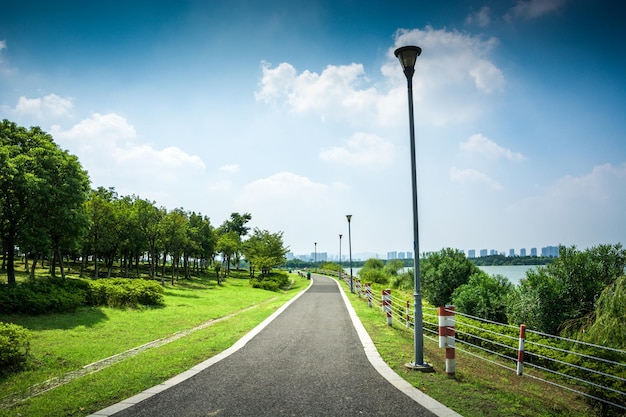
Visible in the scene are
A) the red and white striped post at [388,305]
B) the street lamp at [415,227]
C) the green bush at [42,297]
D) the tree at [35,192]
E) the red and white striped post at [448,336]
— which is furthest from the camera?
the tree at [35,192]

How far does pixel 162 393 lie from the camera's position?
5602 millimetres

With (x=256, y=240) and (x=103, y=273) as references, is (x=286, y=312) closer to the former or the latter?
(x=256, y=240)

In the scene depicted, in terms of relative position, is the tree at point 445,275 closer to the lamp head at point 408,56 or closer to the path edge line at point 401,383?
the path edge line at point 401,383

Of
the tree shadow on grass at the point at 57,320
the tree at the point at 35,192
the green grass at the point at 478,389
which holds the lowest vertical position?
the tree shadow on grass at the point at 57,320

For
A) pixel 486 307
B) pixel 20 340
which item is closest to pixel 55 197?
pixel 20 340

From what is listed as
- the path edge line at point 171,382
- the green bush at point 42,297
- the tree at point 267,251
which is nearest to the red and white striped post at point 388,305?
the path edge line at point 171,382

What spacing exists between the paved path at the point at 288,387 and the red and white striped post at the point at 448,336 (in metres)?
1.18

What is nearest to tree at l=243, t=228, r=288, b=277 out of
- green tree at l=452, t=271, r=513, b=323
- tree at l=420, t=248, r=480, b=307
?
tree at l=420, t=248, r=480, b=307

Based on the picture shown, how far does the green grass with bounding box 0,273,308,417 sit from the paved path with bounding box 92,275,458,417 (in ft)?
1.95

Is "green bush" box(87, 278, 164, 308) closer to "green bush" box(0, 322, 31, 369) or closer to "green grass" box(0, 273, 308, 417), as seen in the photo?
"green grass" box(0, 273, 308, 417)

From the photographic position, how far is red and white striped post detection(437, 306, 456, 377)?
22.4 ft

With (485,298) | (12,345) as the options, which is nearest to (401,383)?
(12,345)

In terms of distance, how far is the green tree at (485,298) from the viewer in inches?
857

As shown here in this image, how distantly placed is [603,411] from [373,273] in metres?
40.0
